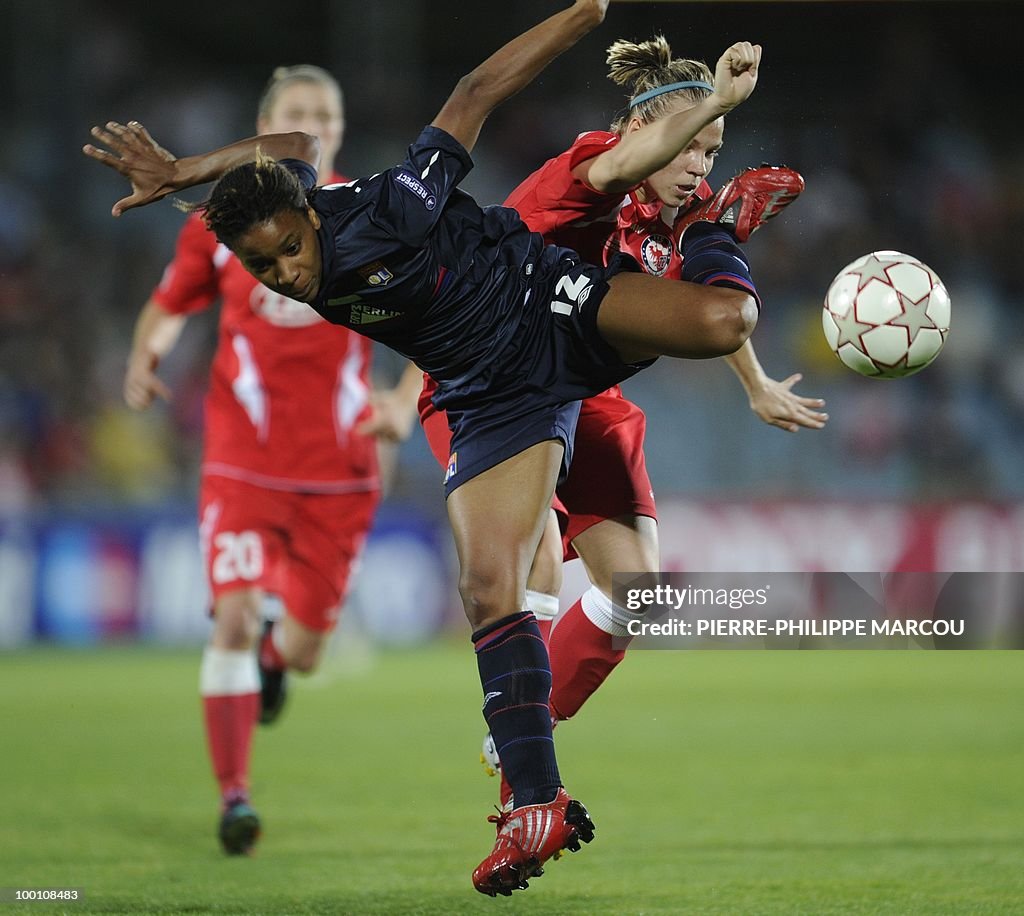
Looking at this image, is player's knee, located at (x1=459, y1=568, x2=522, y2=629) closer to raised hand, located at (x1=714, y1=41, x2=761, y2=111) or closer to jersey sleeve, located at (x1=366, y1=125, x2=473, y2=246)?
jersey sleeve, located at (x1=366, y1=125, x2=473, y2=246)

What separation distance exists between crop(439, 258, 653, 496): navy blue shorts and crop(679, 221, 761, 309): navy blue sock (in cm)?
18

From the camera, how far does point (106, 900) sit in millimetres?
4273

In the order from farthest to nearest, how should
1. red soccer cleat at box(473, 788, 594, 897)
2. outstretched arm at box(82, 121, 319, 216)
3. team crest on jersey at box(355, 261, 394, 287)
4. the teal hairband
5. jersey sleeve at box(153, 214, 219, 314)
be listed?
jersey sleeve at box(153, 214, 219, 314)
the teal hairband
outstretched arm at box(82, 121, 319, 216)
team crest on jersey at box(355, 261, 394, 287)
red soccer cleat at box(473, 788, 594, 897)

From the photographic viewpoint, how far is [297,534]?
6.52 meters

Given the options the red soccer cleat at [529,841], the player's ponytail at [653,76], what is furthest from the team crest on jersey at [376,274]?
the red soccer cleat at [529,841]

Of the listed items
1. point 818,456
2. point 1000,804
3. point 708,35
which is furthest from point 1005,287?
point 708,35

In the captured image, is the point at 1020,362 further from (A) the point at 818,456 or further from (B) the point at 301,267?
(B) the point at 301,267

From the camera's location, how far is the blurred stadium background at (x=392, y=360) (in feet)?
23.8

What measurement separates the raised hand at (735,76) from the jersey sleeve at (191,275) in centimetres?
296

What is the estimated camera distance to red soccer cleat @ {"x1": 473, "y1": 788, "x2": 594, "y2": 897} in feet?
11.8

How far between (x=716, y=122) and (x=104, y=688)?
24.5 ft

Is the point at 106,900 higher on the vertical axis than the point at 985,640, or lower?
lower

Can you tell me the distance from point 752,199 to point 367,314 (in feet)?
3.80

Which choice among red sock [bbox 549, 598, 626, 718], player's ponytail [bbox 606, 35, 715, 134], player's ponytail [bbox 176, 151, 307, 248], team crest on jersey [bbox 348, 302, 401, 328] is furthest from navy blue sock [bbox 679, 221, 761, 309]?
red sock [bbox 549, 598, 626, 718]
